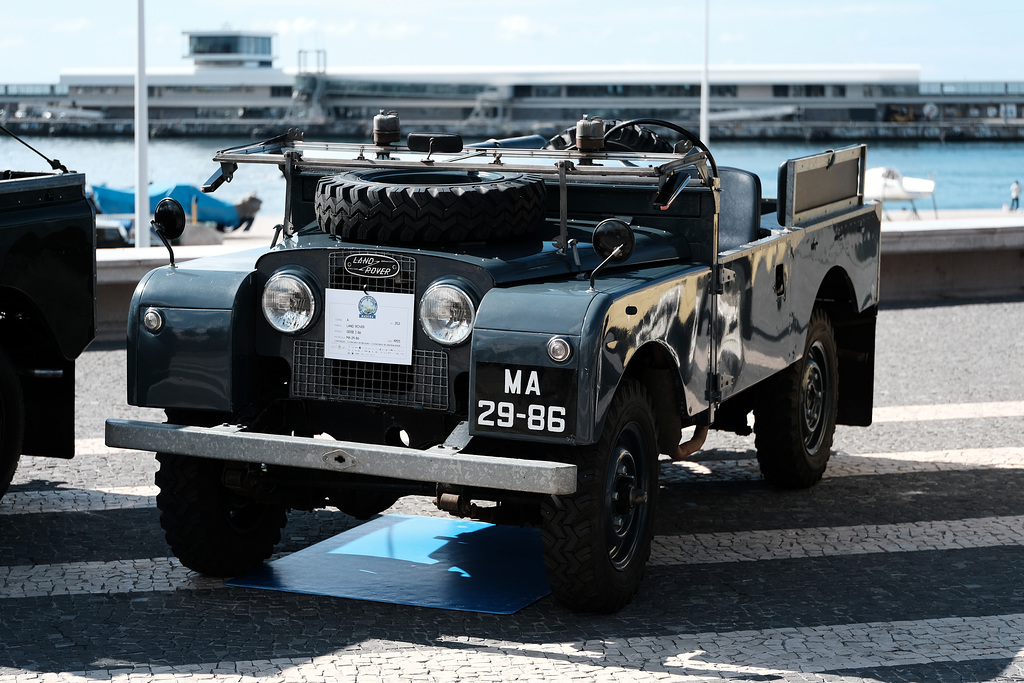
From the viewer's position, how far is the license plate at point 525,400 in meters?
5.03

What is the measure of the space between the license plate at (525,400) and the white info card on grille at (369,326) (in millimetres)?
464

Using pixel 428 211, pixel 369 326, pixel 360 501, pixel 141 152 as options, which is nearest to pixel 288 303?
pixel 369 326

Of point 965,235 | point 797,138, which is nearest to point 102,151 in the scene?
point 797,138

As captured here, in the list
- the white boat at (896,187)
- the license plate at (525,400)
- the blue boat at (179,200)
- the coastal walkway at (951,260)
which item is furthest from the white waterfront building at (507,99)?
the license plate at (525,400)

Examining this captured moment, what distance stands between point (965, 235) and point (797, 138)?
383 ft

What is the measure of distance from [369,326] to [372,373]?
0.20 metres

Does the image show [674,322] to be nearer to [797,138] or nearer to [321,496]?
[321,496]

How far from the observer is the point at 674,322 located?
5.73m

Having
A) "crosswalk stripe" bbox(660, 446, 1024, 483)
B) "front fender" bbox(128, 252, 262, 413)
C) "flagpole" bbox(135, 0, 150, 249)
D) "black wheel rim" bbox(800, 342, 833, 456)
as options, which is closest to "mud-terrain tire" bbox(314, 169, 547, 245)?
"front fender" bbox(128, 252, 262, 413)

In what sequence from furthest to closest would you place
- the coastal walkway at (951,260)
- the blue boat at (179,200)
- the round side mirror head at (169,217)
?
the blue boat at (179,200) → the coastal walkway at (951,260) → the round side mirror head at (169,217)

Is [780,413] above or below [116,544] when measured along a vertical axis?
above

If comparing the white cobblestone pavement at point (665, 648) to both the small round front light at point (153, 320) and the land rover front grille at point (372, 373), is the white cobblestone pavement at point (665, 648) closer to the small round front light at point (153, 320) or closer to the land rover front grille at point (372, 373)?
the land rover front grille at point (372, 373)

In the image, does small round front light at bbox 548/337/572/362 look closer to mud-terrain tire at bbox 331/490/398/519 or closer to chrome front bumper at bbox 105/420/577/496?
chrome front bumper at bbox 105/420/577/496

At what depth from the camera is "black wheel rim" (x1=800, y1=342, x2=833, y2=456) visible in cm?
767
